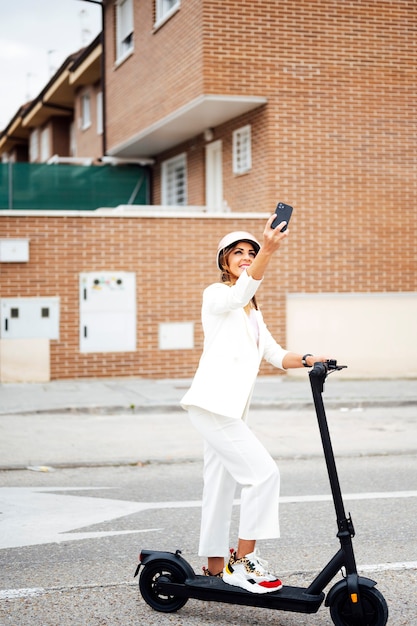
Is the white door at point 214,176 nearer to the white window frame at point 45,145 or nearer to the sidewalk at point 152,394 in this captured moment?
the sidewalk at point 152,394

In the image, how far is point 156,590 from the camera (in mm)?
4574

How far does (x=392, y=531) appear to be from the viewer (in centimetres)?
621

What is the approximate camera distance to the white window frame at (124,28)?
797 inches

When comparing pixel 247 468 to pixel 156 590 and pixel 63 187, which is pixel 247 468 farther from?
pixel 63 187

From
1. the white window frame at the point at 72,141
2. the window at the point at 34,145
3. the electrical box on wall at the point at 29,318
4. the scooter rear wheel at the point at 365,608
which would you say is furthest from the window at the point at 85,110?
the scooter rear wheel at the point at 365,608

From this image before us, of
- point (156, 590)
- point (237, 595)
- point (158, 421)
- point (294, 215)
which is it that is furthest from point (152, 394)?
point (237, 595)

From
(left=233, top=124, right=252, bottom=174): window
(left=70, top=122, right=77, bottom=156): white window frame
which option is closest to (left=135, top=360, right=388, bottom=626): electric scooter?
(left=233, top=124, right=252, bottom=174): window

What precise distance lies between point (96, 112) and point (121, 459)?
56.4 feet

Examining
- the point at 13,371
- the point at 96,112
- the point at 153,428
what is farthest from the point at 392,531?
the point at 96,112

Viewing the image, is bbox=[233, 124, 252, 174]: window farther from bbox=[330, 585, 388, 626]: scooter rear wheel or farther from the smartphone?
bbox=[330, 585, 388, 626]: scooter rear wheel

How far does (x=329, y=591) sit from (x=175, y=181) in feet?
55.4

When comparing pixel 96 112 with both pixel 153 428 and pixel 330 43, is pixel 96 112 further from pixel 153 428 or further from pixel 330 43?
pixel 153 428

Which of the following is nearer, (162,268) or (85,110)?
(162,268)

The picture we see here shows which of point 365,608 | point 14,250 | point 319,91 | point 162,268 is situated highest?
point 319,91
